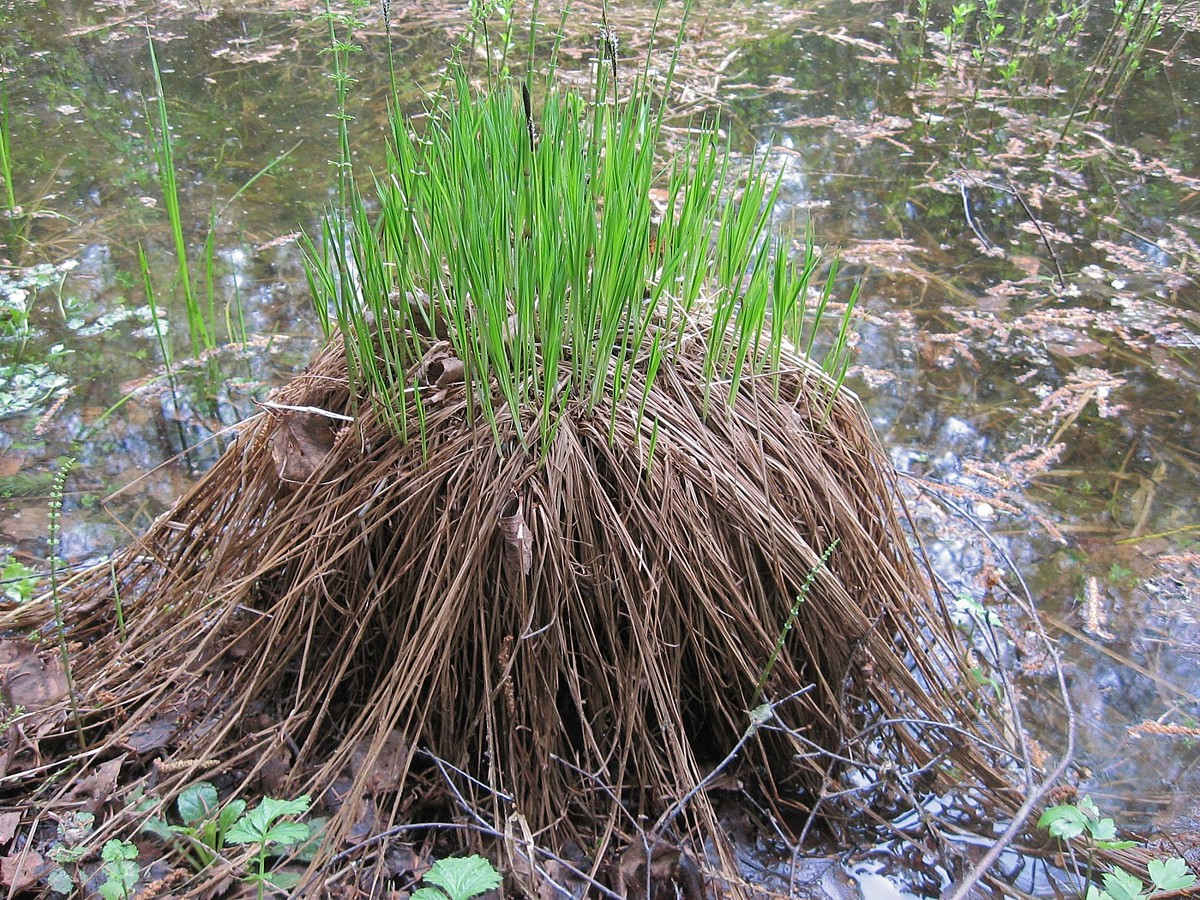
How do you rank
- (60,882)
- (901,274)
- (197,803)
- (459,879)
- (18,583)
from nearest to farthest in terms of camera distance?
(459,879)
(60,882)
(197,803)
(18,583)
(901,274)

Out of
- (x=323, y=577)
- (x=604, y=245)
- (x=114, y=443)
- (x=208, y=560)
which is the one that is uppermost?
(x=604, y=245)

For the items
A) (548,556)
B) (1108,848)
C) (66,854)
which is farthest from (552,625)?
(1108,848)

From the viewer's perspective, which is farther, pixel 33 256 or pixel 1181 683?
pixel 33 256

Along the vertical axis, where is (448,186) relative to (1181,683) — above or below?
above

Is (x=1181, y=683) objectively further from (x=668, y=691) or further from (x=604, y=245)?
(x=604, y=245)

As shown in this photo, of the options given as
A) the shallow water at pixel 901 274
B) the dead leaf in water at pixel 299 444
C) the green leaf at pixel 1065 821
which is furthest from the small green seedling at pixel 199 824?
the green leaf at pixel 1065 821

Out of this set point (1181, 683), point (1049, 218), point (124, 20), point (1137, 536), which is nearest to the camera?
point (1181, 683)

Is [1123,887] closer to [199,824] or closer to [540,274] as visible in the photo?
[540,274]

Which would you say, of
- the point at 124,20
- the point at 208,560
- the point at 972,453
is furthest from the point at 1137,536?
the point at 124,20
